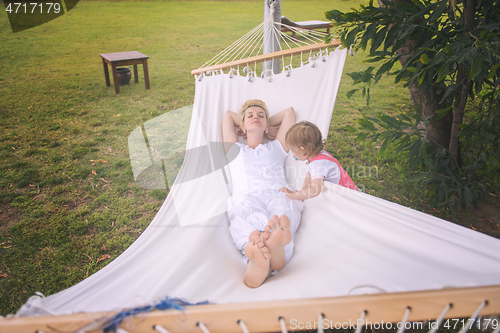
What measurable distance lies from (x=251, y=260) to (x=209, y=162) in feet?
2.65

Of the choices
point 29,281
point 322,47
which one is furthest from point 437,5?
point 29,281

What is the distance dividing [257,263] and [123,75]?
4012mm

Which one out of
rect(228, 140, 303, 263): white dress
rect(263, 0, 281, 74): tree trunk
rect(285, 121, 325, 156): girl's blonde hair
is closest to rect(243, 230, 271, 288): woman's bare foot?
rect(228, 140, 303, 263): white dress

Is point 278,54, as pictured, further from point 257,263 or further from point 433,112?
point 257,263

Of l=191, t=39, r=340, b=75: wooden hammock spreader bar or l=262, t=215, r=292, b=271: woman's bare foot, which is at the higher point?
l=191, t=39, r=340, b=75: wooden hammock spreader bar


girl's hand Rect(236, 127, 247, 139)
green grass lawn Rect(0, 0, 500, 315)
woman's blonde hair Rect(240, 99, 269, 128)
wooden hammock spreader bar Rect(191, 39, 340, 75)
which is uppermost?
wooden hammock spreader bar Rect(191, 39, 340, 75)

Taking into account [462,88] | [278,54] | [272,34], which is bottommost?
[462,88]

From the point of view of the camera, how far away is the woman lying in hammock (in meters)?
1.15

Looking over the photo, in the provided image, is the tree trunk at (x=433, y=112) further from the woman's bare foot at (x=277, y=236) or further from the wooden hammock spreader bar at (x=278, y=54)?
the woman's bare foot at (x=277, y=236)

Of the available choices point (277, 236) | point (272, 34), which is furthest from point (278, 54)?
point (277, 236)

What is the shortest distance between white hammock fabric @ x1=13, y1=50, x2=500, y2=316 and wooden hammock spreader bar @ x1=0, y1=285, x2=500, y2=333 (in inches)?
1.5

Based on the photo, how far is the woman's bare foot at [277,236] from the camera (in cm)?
114

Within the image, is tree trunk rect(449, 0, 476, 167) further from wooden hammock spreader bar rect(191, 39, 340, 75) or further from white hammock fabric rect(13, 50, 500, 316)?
white hammock fabric rect(13, 50, 500, 316)

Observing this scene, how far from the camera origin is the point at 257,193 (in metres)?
1.59
